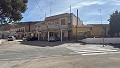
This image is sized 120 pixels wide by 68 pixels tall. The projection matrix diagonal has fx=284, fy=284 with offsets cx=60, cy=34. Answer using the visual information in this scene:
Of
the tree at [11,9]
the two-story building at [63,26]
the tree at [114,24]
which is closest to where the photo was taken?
the tree at [11,9]

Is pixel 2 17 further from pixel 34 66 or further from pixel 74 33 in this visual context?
pixel 34 66

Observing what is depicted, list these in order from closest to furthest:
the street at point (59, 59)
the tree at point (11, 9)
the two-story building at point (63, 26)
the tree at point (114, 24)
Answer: the street at point (59, 59) < the tree at point (11, 9) < the tree at point (114, 24) < the two-story building at point (63, 26)

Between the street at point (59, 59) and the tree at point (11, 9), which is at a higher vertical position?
the tree at point (11, 9)

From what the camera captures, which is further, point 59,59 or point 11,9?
point 11,9

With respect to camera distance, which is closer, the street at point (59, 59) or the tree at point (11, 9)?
the street at point (59, 59)

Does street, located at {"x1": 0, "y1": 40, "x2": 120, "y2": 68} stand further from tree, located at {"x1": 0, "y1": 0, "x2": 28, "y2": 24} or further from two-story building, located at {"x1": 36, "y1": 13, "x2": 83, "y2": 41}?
two-story building, located at {"x1": 36, "y1": 13, "x2": 83, "y2": 41}

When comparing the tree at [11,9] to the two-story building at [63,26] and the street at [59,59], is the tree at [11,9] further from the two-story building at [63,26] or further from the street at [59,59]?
the two-story building at [63,26]

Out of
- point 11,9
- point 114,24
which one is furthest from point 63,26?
point 11,9

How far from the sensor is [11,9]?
45938 millimetres

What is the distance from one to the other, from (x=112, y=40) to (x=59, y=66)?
35532 millimetres

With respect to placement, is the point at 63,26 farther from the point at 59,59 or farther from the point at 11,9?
the point at 59,59

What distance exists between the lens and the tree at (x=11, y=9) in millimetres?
44947

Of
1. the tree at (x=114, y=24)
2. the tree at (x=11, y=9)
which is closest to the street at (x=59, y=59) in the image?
the tree at (x=11, y=9)

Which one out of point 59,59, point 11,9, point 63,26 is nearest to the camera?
point 59,59
